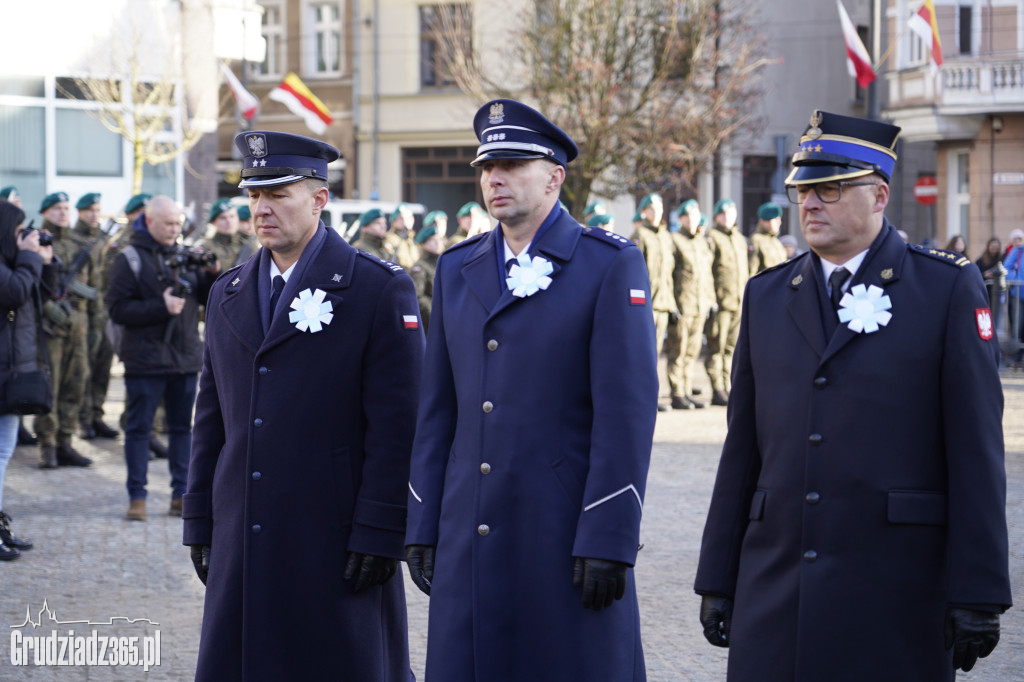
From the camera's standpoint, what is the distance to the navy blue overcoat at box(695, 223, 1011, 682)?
363cm

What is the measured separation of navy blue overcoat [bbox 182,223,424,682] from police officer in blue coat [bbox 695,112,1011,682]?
1161 mm

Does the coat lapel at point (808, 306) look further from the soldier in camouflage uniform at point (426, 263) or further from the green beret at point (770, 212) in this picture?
the green beret at point (770, 212)

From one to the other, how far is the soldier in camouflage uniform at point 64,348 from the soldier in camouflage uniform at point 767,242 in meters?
8.03

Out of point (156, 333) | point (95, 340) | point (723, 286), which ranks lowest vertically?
point (95, 340)

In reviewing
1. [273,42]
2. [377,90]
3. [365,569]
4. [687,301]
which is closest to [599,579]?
[365,569]

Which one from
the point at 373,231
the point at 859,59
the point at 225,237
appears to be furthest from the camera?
the point at 859,59

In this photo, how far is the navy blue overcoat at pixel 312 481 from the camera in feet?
14.8

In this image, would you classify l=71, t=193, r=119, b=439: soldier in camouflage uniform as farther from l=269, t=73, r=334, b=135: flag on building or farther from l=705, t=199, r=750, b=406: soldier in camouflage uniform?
l=269, t=73, r=334, b=135: flag on building

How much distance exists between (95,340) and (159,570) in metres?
5.75

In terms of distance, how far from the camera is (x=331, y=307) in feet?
15.1

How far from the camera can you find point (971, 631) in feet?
11.6

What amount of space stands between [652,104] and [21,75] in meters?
10.6

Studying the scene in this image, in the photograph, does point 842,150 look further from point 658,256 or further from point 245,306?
point 658,256

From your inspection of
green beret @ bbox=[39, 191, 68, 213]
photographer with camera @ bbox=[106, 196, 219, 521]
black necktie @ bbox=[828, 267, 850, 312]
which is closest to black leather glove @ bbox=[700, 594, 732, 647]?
black necktie @ bbox=[828, 267, 850, 312]
